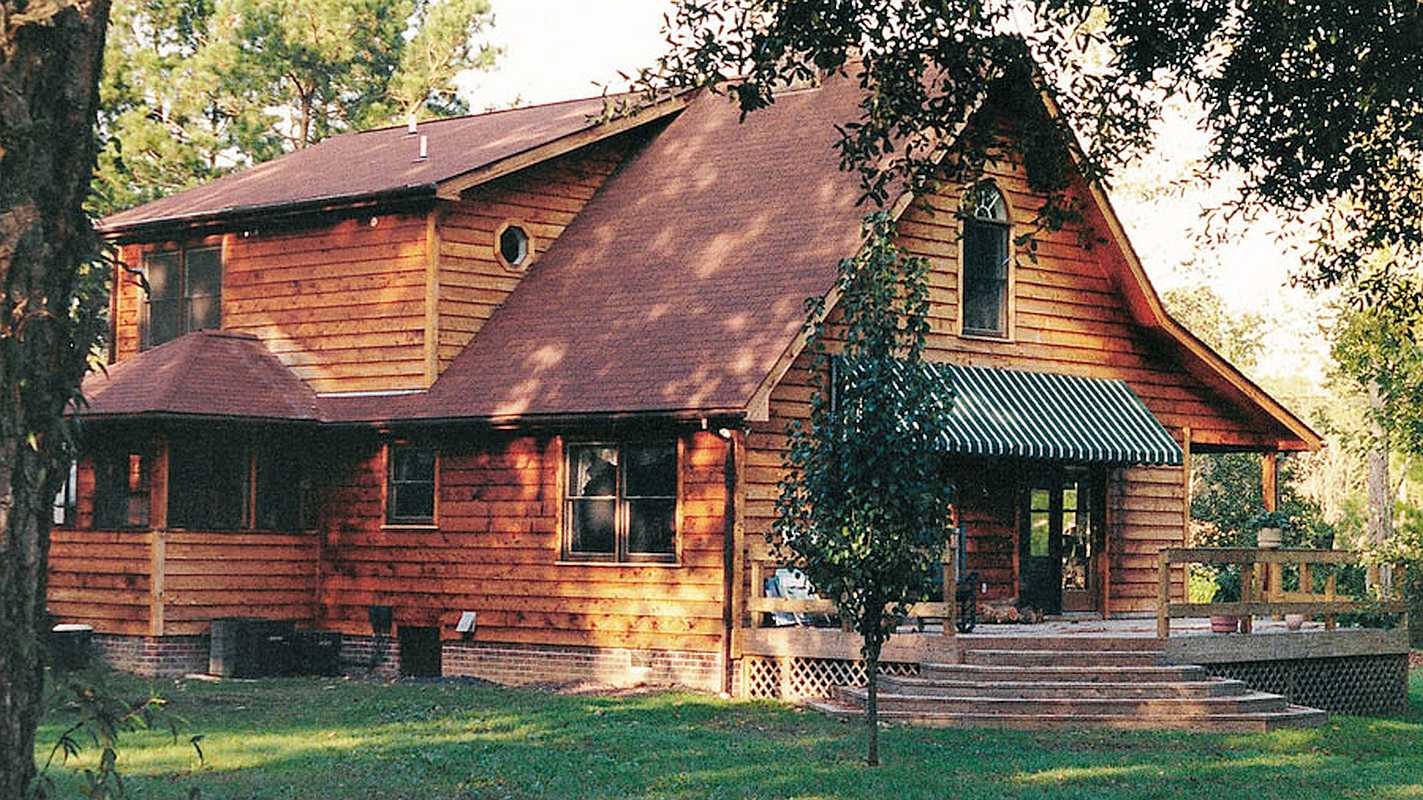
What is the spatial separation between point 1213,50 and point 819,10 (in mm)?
4499

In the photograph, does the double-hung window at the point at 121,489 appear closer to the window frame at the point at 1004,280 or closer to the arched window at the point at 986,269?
the window frame at the point at 1004,280

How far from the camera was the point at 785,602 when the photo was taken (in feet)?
68.7

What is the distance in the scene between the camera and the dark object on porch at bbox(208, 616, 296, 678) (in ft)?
79.7

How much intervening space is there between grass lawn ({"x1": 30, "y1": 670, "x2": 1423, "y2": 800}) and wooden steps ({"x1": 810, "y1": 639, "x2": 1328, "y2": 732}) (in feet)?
1.45

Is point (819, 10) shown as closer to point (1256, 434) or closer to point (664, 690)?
point (664, 690)

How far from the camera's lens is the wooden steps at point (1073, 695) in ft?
62.7

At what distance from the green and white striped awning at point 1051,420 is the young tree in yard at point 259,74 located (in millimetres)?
24192

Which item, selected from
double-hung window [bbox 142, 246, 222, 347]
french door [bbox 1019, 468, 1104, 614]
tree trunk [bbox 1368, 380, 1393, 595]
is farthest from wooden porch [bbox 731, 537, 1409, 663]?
tree trunk [bbox 1368, 380, 1393, 595]

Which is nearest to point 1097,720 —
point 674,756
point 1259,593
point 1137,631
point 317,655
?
point 1137,631

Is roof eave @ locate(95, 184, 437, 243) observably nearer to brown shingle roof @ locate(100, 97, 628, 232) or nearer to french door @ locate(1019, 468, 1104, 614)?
brown shingle roof @ locate(100, 97, 628, 232)

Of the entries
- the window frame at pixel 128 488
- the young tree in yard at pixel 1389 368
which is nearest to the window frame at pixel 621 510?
the window frame at pixel 128 488

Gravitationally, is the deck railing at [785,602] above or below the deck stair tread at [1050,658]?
above

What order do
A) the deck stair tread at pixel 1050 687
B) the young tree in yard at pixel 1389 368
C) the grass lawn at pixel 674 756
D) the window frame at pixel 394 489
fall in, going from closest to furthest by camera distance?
the grass lawn at pixel 674 756
the deck stair tread at pixel 1050 687
the window frame at pixel 394 489
the young tree in yard at pixel 1389 368

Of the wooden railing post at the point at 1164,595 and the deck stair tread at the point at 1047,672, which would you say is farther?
the wooden railing post at the point at 1164,595
